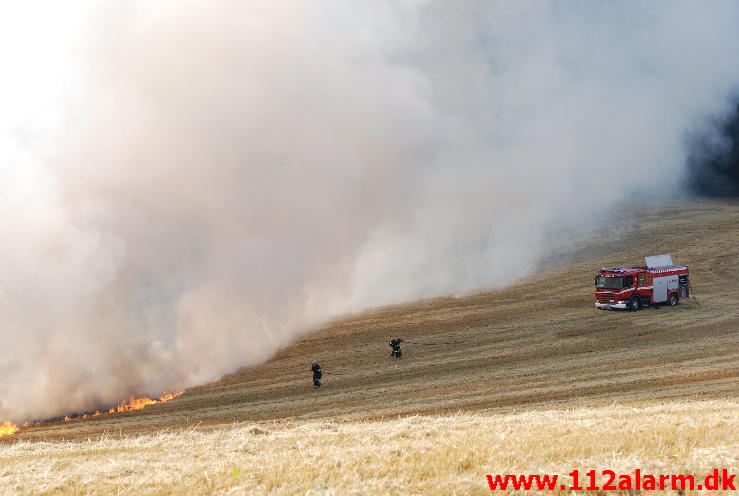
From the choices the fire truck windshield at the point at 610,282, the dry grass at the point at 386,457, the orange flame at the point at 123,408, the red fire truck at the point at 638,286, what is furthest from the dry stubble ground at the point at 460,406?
the fire truck windshield at the point at 610,282

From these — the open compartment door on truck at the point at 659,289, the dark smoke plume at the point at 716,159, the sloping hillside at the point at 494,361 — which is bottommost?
the sloping hillside at the point at 494,361

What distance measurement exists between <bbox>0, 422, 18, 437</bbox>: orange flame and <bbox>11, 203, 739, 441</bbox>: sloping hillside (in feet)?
2.82

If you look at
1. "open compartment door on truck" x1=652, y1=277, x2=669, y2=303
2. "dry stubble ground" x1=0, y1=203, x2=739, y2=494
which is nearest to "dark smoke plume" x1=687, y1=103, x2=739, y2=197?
"dry stubble ground" x1=0, y1=203, x2=739, y2=494

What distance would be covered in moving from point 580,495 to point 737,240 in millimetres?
49917

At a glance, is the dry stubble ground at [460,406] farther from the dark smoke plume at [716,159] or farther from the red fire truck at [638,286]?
the dark smoke plume at [716,159]

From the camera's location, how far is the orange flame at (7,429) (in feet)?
78.2

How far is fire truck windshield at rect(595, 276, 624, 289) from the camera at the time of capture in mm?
35781

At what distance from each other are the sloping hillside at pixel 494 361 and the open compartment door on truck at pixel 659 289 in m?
0.94

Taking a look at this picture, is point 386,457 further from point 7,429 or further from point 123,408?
point 7,429

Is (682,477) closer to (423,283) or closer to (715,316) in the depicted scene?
(715,316)

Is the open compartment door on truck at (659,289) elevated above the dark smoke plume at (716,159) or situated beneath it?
situated beneath

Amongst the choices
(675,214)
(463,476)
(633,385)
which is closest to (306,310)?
(633,385)

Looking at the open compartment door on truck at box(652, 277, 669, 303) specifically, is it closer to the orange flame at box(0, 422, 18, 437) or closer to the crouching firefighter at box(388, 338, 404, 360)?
the crouching firefighter at box(388, 338, 404, 360)

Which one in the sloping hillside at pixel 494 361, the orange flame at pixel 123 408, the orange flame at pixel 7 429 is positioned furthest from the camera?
the orange flame at pixel 123 408
